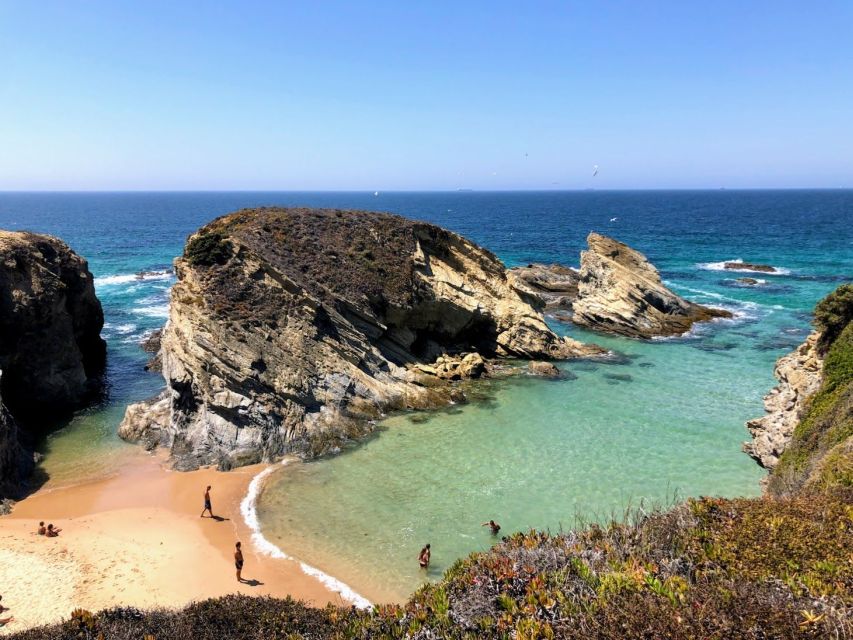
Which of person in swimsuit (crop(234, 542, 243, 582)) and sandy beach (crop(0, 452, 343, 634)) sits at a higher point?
person in swimsuit (crop(234, 542, 243, 582))

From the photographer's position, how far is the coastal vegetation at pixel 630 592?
779 cm

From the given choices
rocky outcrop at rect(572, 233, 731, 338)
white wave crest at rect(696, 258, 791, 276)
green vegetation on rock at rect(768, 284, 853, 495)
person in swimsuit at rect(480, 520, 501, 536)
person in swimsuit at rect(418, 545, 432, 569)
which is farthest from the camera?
white wave crest at rect(696, 258, 791, 276)

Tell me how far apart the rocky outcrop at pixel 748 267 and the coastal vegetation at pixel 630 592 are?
66.7 meters

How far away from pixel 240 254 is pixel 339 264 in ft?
19.5

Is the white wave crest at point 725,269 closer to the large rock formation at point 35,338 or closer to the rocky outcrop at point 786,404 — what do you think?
the rocky outcrop at point 786,404

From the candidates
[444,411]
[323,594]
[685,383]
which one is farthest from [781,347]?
[323,594]

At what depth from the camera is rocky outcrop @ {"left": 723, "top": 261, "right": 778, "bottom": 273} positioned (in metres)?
69.2

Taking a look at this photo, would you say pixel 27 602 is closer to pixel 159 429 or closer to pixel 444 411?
pixel 159 429

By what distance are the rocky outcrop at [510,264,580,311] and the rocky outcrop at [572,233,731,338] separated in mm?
5038

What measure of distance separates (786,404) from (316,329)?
2184cm

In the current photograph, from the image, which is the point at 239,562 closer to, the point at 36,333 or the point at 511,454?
the point at 511,454

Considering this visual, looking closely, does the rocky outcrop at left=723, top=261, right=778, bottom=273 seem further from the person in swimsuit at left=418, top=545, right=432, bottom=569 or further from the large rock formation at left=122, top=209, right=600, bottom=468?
the person in swimsuit at left=418, top=545, right=432, bottom=569

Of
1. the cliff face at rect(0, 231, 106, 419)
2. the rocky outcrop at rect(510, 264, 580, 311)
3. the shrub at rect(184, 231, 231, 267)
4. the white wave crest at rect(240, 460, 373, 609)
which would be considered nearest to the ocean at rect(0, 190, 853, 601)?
the white wave crest at rect(240, 460, 373, 609)

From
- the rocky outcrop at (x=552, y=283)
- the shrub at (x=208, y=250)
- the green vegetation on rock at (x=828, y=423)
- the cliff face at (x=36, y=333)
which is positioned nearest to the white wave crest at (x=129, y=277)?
the cliff face at (x=36, y=333)
